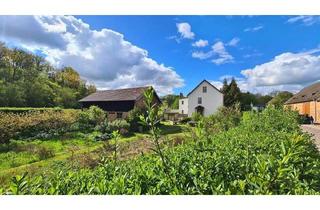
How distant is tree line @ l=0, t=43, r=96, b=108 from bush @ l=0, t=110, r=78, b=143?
68cm

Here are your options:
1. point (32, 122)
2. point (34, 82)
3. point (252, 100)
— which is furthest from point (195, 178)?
point (252, 100)

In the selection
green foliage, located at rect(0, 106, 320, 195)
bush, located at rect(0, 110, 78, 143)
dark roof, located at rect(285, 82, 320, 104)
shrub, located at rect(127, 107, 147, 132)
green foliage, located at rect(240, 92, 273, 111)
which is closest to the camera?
green foliage, located at rect(0, 106, 320, 195)

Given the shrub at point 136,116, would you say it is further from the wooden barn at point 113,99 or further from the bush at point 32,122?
the bush at point 32,122

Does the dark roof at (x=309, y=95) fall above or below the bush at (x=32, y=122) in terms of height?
above

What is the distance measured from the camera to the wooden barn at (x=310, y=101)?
12.8 meters

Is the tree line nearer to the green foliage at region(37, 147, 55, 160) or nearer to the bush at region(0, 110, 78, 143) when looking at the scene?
the bush at region(0, 110, 78, 143)

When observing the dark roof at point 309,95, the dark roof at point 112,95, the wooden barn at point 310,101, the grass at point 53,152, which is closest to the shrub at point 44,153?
the grass at point 53,152

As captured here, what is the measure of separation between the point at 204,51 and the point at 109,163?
5.04 ft

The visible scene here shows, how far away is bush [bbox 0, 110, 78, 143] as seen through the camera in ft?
14.5

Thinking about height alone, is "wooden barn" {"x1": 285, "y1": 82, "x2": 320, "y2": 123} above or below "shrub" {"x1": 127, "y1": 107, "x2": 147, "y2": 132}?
above

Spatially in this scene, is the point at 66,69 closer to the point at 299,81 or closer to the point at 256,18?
the point at 256,18

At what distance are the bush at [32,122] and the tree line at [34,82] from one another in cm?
68

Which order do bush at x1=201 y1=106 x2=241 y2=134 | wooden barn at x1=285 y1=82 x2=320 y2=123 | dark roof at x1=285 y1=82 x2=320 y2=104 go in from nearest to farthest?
bush at x1=201 y1=106 x2=241 y2=134 → wooden barn at x1=285 y1=82 x2=320 y2=123 → dark roof at x1=285 y1=82 x2=320 y2=104

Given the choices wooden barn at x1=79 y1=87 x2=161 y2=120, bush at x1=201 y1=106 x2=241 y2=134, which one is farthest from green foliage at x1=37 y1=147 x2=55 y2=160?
bush at x1=201 y1=106 x2=241 y2=134
